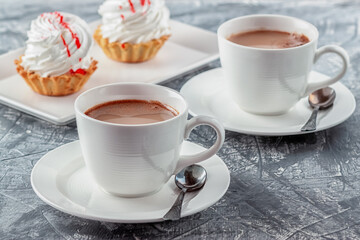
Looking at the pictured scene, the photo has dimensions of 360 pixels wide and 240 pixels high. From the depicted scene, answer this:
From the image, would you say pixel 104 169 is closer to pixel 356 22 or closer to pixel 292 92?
pixel 292 92

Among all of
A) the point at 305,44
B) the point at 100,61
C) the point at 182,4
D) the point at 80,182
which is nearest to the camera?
the point at 80,182

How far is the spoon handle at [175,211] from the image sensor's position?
1.20 m

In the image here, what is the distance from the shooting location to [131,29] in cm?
224

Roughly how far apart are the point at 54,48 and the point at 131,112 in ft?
2.10

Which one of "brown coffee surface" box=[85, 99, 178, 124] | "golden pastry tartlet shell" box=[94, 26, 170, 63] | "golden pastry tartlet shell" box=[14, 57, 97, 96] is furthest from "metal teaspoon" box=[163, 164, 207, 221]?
"golden pastry tartlet shell" box=[94, 26, 170, 63]

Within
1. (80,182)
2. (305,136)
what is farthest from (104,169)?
(305,136)

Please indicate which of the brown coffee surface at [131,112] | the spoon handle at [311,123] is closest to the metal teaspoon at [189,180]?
the brown coffee surface at [131,112]

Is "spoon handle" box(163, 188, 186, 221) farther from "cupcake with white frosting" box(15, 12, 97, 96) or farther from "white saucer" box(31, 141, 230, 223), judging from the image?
"cupcake with white frosting" box(15, 12, 97, 96)

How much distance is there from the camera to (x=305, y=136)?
171cm

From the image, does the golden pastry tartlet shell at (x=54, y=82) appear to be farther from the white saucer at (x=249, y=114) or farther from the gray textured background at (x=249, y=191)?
the white saucer at (x=249, y=114)

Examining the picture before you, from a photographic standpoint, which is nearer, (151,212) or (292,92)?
(151,212)

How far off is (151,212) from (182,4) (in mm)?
1836

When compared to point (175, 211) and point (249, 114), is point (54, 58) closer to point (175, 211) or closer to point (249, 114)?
point (249, 114)

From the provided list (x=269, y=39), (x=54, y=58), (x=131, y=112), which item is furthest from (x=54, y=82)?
(x=269, y=39)
